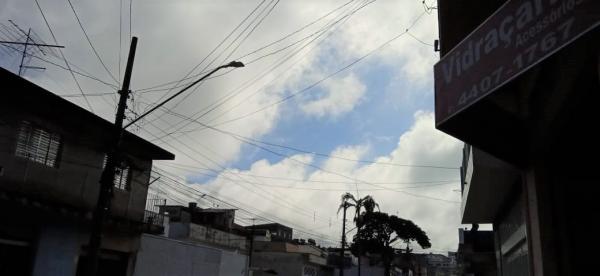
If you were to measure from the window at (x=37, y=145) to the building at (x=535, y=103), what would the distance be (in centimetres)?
1301

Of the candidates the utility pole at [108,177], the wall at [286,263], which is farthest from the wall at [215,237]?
the utility pole at [108,177]

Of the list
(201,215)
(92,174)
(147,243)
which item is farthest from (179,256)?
(201,215)

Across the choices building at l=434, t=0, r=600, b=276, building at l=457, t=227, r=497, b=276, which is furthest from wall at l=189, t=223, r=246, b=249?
building at l=434, t=0, r=600, b=276

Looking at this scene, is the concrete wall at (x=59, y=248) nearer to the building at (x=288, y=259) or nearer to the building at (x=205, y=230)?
the building at (x=205, y=230)

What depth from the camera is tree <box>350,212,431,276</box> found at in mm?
48375

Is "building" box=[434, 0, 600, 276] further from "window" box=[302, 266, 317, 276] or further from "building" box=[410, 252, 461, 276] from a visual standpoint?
"building" box=[410, 252, 461, 276]

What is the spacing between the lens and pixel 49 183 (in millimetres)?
17250

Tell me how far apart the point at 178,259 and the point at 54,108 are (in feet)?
34.3

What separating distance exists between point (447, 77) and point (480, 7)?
2311 mm

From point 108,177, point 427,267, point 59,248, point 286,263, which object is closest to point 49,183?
point 59,248

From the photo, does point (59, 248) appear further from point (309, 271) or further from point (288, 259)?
point (309, 271)

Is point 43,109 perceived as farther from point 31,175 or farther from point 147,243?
point 147,243

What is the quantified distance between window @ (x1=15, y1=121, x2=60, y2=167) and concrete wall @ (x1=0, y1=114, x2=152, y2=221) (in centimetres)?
16

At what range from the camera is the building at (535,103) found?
5.29 metres
